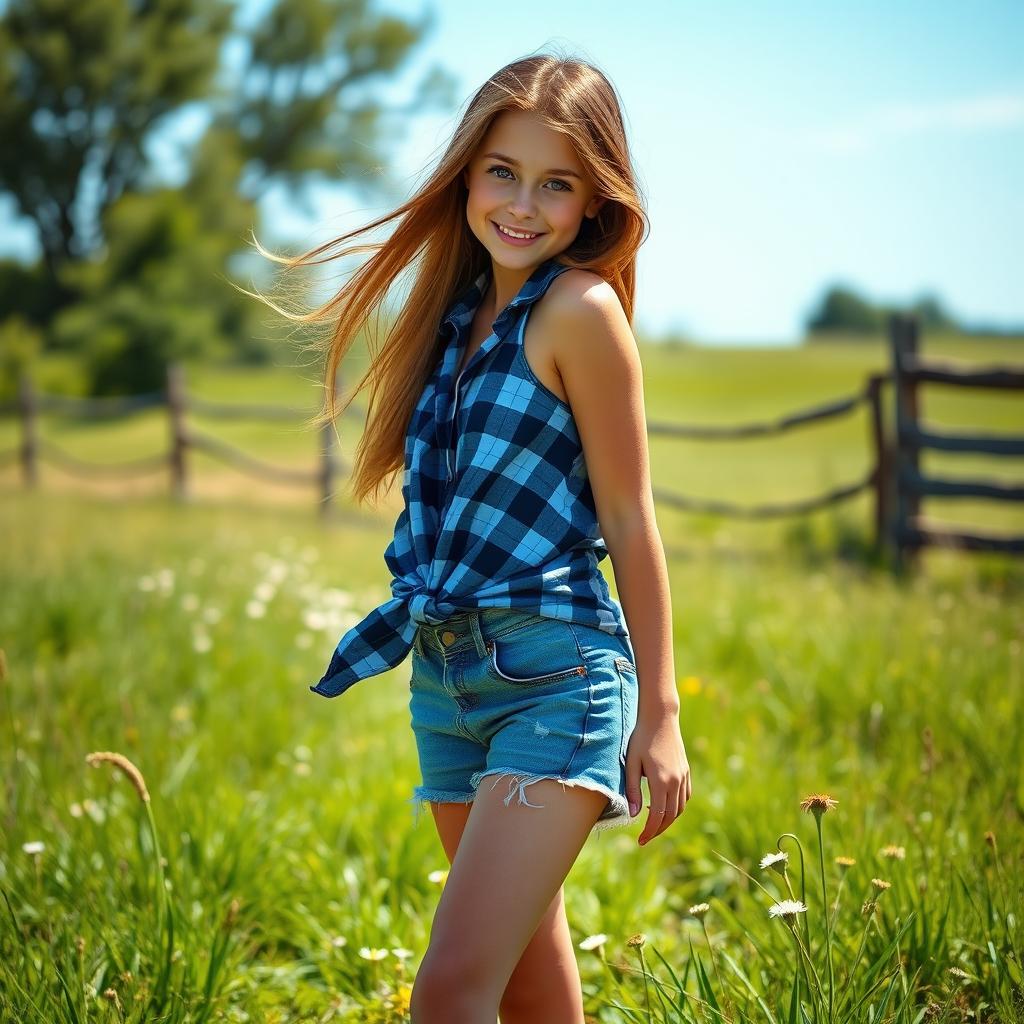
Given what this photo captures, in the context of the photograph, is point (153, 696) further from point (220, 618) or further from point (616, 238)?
point (616, 238)

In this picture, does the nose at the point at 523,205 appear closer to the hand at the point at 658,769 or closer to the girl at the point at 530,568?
the girl at the point at 530,568

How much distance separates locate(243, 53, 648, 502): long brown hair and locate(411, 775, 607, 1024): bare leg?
78 centimetres

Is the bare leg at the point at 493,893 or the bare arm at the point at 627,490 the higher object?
the bare arm at the point at 627,490

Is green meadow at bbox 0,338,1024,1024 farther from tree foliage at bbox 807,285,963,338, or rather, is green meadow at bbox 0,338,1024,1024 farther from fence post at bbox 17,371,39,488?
tree foliage at bbox 807,285,963,338

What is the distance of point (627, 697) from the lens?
166cm

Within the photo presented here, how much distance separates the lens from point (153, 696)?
3.97 metres

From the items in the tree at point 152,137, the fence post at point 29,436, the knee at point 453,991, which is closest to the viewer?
the knee at point 453,991

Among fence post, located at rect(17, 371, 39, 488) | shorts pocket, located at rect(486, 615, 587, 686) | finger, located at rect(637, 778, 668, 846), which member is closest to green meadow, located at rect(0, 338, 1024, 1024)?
finger, located at rect(637, 778, 668, 846)

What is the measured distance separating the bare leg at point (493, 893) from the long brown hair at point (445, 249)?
783 mm

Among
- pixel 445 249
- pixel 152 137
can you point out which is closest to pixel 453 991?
pixel 445 249

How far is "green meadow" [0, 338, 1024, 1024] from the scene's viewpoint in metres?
2.02

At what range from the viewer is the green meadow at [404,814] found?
2023 mm

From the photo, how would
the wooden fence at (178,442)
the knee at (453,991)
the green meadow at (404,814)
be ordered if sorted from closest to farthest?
the knee at (453,991) < the green meadow at (404,814) < the wooden fence at (178,442)

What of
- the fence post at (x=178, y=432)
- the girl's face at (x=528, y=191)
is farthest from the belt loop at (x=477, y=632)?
the fence post at (x=178, y=432)
